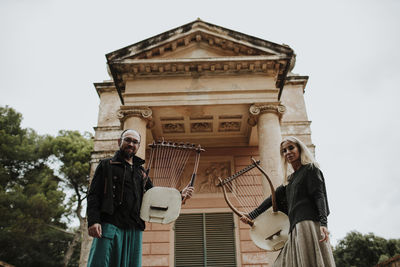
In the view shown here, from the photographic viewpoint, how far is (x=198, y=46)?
38.0ft

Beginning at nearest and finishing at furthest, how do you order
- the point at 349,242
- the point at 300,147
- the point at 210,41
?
1. the point at 300,147
2. the point at 210,41
3. the point at 349,242

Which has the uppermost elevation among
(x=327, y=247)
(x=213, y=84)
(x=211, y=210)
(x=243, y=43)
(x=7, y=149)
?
(x=7, y=149)

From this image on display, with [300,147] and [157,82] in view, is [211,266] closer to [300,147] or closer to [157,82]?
[157,82]

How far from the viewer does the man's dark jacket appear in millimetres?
3318

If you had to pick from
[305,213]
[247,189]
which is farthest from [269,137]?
[305,213]

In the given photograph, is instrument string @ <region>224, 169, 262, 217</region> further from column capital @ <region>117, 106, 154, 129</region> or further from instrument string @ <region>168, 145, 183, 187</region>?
instrument string @ <region>168, 145, 183, 187</region>

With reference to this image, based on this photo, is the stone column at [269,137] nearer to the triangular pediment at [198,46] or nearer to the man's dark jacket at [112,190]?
the triangular pediment at [198,46]

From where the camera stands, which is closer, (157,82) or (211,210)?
(157,82)

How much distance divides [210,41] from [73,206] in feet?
74.0

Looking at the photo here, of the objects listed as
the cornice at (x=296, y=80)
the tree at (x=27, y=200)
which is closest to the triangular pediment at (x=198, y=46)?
the cornice at (x=296, y=80)

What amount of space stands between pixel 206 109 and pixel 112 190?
7.47m

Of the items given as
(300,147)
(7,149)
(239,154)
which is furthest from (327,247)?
(7,149)

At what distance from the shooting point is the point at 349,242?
116 feet

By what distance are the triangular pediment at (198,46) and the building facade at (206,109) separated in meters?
0.03
